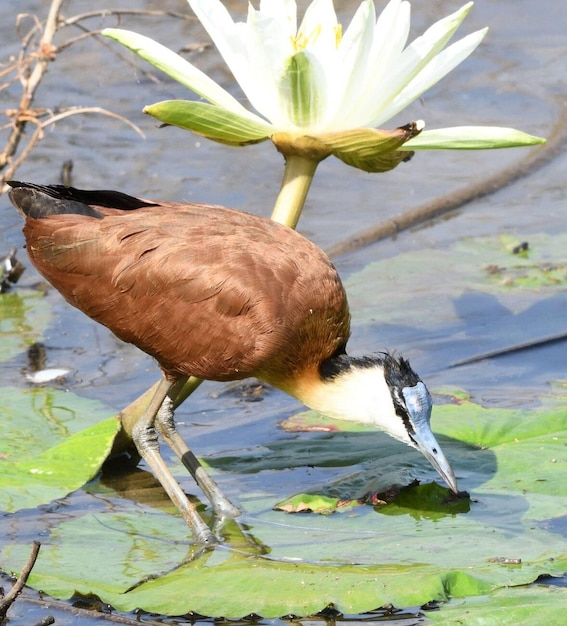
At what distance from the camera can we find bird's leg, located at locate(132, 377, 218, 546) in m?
4.91

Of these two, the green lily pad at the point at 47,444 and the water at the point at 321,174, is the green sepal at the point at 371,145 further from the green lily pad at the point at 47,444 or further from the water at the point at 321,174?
the green lily pad at the point at 47,444

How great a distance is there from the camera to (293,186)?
16.7 feet

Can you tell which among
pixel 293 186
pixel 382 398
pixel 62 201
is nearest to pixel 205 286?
pixel 293 186

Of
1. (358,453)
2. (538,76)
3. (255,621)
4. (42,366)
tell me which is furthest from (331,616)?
(538,76)

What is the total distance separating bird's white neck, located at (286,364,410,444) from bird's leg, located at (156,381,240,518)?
51cm

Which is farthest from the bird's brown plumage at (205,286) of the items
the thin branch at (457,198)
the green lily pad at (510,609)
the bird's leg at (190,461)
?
the thin branch at (457,198)

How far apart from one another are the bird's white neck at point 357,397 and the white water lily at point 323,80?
2.88ft

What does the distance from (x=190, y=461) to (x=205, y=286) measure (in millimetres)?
785

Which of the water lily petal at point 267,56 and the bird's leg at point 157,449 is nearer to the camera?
the water lily petal at point 267,56

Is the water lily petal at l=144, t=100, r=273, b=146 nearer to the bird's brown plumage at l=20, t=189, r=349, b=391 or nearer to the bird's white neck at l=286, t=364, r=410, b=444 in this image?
the bird's brown plumage at l=20, t=189, r=349, b=391

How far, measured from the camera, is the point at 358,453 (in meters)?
5.28

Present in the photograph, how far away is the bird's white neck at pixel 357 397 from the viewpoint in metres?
4.84

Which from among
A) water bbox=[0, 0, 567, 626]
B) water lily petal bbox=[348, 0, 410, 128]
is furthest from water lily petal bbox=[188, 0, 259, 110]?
water bbox=[0, 0, 567, 626]

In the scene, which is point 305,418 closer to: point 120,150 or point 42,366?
point 42,366
